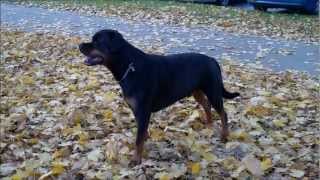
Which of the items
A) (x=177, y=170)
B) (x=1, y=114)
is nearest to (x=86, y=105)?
(x=1, y=114)

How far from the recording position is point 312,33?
13.7 metres

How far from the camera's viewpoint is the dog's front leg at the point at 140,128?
4633 mm

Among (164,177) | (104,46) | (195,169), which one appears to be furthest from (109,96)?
(164,177)

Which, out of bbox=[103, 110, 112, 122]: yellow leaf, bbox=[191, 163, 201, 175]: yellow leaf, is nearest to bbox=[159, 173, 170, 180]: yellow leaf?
bbox=[191, 163, 201, 175]: yellow leaf

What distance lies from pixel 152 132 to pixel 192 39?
7512 millimetres

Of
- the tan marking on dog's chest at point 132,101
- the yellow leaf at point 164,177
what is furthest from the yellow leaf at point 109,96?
the yellow leaf at point 164,177

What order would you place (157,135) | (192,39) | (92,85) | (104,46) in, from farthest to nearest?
(192,39)
(92,85)
(157,135)
(104,46)

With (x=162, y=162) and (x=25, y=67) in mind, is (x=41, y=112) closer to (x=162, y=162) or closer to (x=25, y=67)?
(x=162, y=162)

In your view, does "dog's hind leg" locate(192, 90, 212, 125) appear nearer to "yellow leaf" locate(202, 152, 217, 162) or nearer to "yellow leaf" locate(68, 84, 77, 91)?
"yellow leaf" locate(202, 152, 217, 162)

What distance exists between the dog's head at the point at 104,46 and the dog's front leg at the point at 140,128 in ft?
1.82

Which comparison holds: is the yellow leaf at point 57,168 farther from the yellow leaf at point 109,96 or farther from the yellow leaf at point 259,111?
the yellow leaf at point 259,111

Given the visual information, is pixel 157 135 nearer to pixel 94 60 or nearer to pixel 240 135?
pixel 240 135

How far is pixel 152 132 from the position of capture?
18.0 feet

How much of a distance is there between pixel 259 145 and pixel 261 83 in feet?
9.46
